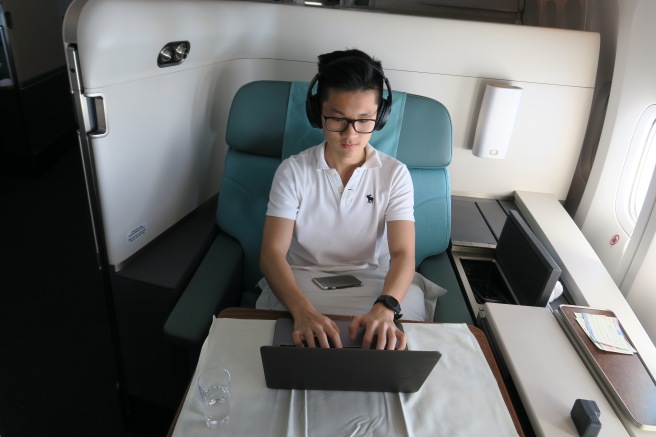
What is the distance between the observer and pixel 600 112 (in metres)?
2.13

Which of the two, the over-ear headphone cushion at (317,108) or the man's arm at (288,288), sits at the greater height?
the over-ear headphone cushion at (317,108)

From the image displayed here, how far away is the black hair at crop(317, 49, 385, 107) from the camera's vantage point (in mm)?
1389

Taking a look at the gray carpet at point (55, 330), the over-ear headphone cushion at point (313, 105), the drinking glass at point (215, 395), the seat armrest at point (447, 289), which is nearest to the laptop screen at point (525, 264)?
the seat armrest at point (447, 289)

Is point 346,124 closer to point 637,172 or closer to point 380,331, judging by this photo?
point 380,331

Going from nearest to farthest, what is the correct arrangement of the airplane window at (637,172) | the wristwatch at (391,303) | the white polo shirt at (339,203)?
the wristwatch at (391,303) → the white polo shirt at (339,203) → the airplane window at (637,172)

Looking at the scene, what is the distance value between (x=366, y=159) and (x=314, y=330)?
0.67 m

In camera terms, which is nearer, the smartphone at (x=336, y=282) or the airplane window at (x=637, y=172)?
the smartphone at (x=336, y=282)

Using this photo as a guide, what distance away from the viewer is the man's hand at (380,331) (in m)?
1.12

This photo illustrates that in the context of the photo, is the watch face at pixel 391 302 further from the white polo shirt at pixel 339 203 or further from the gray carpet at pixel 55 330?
the gray carpet at pixel 55 330

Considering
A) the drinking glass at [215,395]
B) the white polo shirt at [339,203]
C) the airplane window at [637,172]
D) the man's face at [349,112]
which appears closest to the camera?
the drinking glass at [215,395]

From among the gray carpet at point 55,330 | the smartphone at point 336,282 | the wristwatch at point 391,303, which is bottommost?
the gray carpet at point 55,330

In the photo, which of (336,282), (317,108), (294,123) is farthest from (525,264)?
(294,123)

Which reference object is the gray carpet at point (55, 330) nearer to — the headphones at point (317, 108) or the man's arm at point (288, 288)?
the man's arm at point (288, 288)

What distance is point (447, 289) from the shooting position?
1.62 metres
